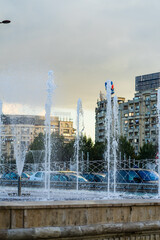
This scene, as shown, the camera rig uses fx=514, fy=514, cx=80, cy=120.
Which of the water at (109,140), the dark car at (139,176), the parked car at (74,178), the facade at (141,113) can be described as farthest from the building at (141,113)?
the dark car at (139,176)

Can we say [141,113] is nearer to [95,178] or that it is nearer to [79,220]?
[95,178]

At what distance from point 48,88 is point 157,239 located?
1734cm

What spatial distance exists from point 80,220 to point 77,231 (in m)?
0.20

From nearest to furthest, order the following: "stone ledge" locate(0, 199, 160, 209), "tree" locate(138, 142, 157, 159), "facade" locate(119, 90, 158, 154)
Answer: "stone ledge" locate(0, 199, 160, 209)
"tree" locate(138, 142, 157, 159)
"facade" locate(119, 90, 158, 154)

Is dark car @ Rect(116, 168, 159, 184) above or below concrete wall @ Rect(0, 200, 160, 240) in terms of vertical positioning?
above

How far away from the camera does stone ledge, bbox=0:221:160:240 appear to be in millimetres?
6703

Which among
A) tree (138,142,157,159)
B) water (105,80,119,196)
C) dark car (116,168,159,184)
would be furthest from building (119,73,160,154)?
dark car (116,168,159,184)

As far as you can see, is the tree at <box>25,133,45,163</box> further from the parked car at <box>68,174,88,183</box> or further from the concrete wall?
the concrete wall

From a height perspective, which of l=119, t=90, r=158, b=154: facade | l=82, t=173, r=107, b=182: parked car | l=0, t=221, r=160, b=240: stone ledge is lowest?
l=0, t=221, r=160, b=240: stone ledge

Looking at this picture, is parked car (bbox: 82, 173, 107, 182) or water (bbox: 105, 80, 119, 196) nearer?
water (bbox: 105, 80, 119, 196)

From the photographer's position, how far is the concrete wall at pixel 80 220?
6803 mm

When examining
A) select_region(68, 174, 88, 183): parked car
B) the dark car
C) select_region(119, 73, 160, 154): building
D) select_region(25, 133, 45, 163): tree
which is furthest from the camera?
select_region(119, 73, 160, 154): building

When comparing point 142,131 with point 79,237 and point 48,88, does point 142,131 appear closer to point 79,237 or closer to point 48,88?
point 48,88

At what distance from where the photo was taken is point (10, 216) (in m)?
6.80
